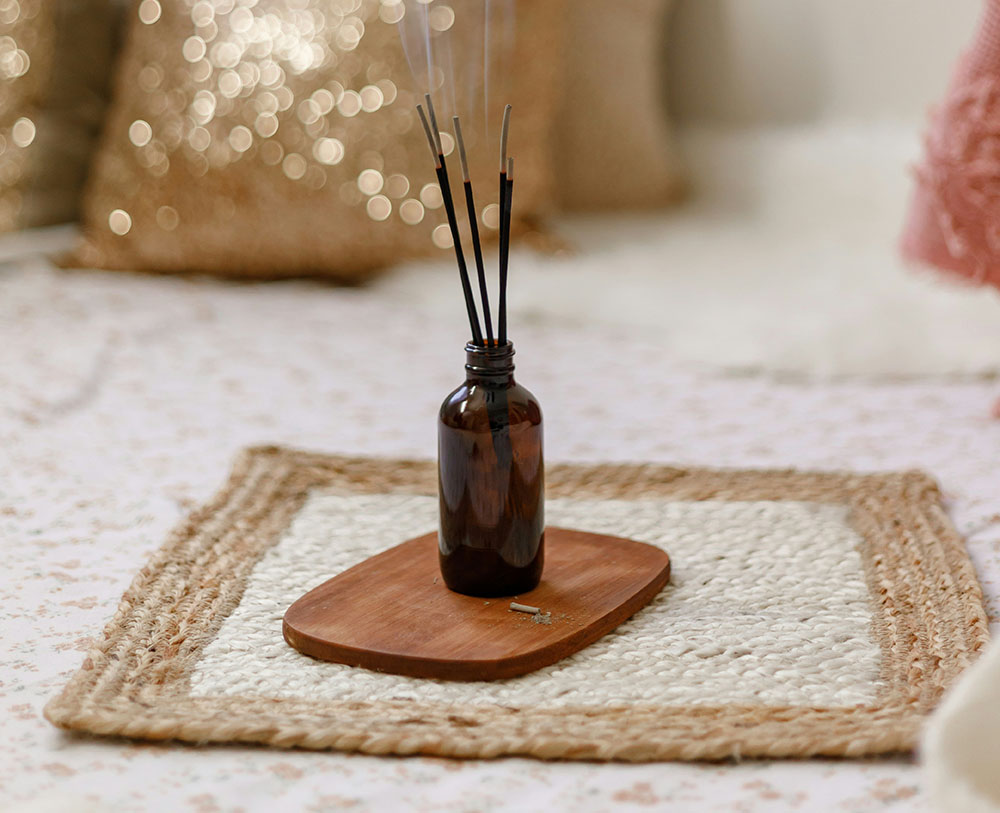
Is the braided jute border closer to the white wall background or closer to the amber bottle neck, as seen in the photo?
the amber bottle neck

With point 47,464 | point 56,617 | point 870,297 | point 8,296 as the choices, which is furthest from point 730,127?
point 56,617

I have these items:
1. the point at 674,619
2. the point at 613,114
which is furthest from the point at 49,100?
the point at 674,619

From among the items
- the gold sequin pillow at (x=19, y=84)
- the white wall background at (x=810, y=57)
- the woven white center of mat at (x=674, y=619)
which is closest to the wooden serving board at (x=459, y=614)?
the woven white center of mat at (x=674, y=619)

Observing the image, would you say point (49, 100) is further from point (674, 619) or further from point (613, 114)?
point (674, 619)

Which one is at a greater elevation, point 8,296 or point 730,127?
point 730,127

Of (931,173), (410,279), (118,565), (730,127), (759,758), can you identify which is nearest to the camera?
(759,758)

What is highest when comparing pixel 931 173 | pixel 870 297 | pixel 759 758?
pixel 931 173

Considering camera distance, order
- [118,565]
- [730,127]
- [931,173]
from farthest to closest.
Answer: [730,127] < [931,173] < [118,565]

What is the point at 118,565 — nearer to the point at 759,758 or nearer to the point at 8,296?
the point at 759,758
